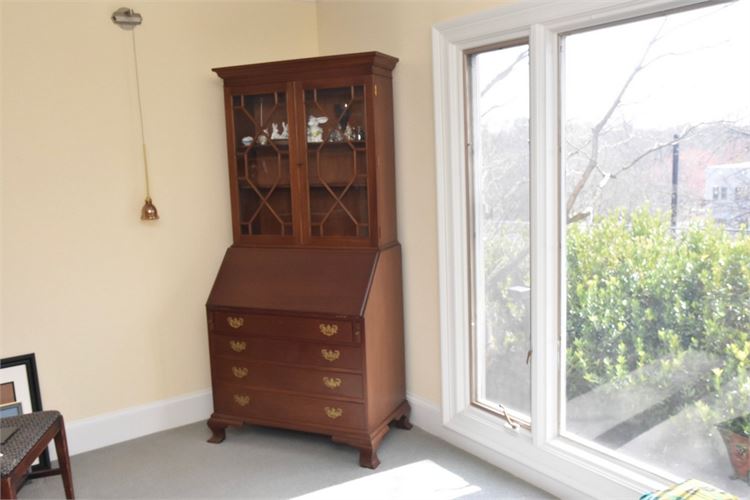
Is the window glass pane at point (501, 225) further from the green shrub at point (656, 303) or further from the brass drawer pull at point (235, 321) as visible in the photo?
the brass drawer pull at point (235, 321)

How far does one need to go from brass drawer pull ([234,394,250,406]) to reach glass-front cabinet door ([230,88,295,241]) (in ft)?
2.64

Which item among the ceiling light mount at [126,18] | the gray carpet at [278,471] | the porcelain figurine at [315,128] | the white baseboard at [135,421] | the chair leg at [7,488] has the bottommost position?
the gray carpet at [278,471]

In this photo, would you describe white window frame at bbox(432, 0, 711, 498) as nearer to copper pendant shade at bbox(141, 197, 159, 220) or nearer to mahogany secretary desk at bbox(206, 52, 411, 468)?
mahogany secretary desk at bbox(206, 52, 411, 468)

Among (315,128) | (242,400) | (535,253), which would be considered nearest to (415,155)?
(315,128)

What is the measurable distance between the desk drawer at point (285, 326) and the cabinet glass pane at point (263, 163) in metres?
0.45

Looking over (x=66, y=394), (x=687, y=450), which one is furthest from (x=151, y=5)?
(x=687, y=450)

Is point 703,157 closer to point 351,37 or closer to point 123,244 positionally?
point 351,37

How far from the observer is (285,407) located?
304cm

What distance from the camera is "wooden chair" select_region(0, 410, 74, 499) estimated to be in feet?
6.99

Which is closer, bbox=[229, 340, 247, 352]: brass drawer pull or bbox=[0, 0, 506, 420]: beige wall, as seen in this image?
bbox=[0, 0, 506, 420]: beige wall

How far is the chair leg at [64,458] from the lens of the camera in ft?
8.36

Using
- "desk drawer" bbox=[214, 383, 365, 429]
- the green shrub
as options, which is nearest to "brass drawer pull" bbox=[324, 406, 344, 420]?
"desk drawer" bbox=[214, 383, 365, 429]

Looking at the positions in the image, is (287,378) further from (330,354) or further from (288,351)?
(330,354)

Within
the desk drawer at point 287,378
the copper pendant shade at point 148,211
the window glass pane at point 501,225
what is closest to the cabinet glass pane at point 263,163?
the copper pendant shade at point 148,211
